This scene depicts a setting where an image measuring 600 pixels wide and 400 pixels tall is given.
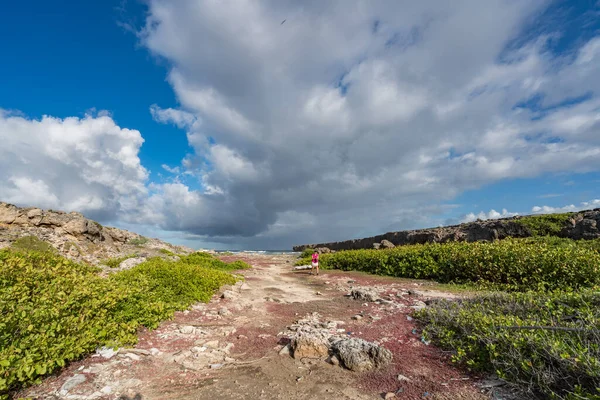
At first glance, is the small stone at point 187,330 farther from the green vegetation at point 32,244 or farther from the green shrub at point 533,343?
the green vegetation at point 32,244

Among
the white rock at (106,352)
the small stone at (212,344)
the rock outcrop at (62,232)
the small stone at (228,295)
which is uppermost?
the rock outcrop at (62,232)

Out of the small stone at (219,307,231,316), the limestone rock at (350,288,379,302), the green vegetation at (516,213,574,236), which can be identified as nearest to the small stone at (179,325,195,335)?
the small stone at (219,307,231,316)

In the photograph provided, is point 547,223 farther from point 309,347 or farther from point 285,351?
point 285,351

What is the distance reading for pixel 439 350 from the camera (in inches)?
192

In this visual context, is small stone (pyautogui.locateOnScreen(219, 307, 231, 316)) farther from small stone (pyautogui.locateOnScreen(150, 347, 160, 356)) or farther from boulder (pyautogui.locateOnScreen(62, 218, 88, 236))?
boulder (pyautogui.locateOnScreen(62, 218, 88, 236))

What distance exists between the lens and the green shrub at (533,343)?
11.3 feet

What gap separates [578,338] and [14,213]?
64.6 feet

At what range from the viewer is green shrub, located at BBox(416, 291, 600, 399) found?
11.3 feet

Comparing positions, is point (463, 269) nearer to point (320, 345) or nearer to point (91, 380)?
point (320, 345)

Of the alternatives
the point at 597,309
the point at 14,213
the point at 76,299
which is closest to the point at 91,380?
the point at 76,299

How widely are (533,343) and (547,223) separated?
1785cm

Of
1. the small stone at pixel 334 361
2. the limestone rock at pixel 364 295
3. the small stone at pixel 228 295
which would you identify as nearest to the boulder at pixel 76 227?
the small stone at pixel 228 295

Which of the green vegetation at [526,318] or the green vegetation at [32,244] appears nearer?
the green vegetation at [526,318]

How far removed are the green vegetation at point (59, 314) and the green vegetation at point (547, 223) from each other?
1958cm
